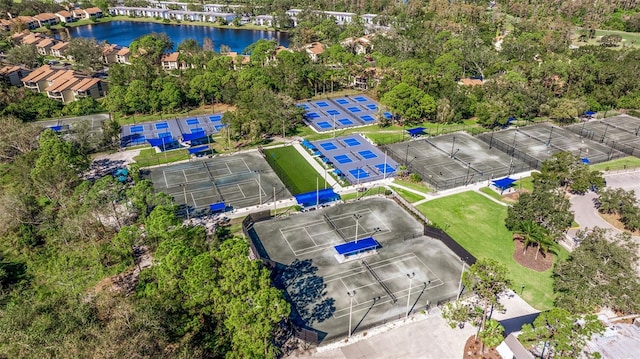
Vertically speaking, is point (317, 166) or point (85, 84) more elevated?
point (85, 84)

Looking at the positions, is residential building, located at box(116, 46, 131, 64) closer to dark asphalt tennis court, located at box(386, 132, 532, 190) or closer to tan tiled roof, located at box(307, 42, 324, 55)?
tan tiled roof, located at box(307, 42, 324, 55)

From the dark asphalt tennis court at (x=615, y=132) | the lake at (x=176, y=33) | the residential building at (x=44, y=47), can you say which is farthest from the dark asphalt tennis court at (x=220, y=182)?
the lake at (x=176, y=33)

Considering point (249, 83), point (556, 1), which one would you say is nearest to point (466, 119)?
point (249, 83)

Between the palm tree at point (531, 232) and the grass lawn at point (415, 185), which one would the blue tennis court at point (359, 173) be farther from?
the palm tree at point (531, 232)

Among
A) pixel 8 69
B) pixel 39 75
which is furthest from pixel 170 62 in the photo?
pixel 8 69

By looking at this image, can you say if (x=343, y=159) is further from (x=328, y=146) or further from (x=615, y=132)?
(x=615, y=132)

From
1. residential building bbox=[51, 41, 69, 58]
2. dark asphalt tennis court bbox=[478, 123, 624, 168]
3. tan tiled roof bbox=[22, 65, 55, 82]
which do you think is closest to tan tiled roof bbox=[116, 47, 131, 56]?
residential building bbox=[51, 41, 69, 58]
